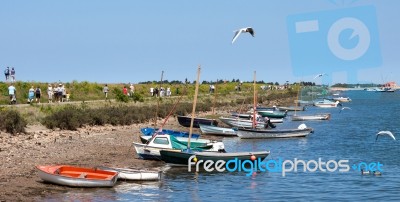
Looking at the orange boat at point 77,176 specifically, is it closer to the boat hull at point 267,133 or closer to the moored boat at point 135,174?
the moored boat at point 135,174

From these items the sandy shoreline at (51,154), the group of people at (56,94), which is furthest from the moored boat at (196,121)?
the group of people at (56,94)

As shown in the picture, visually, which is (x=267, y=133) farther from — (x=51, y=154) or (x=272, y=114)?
(x=272, y=114)

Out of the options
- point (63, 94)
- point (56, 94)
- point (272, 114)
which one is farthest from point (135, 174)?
point (272, 114)

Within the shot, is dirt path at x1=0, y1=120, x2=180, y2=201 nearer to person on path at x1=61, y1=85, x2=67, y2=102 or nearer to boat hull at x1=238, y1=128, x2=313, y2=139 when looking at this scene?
boat hull at x1=238, y1=128, x2=313, y2=139

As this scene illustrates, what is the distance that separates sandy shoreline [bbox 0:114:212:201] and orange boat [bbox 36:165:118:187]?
0.30m

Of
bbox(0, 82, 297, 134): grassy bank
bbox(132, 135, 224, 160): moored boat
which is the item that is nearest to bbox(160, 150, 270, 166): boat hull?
bbox(132, 135, 224, 160): moored boat

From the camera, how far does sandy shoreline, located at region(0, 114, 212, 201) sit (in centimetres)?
2422

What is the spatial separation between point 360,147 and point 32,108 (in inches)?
A: 998

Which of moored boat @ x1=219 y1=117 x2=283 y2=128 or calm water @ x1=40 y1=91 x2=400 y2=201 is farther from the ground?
moored boat @ x1=219 y1=117 x2=283 y2=128

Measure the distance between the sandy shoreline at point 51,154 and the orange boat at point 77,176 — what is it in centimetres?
30

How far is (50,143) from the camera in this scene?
3550 cm

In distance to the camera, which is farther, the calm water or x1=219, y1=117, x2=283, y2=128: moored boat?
x1=219, y1=117, x2=283, y2=128: moored boat

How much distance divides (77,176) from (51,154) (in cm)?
723

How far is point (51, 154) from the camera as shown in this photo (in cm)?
3200
